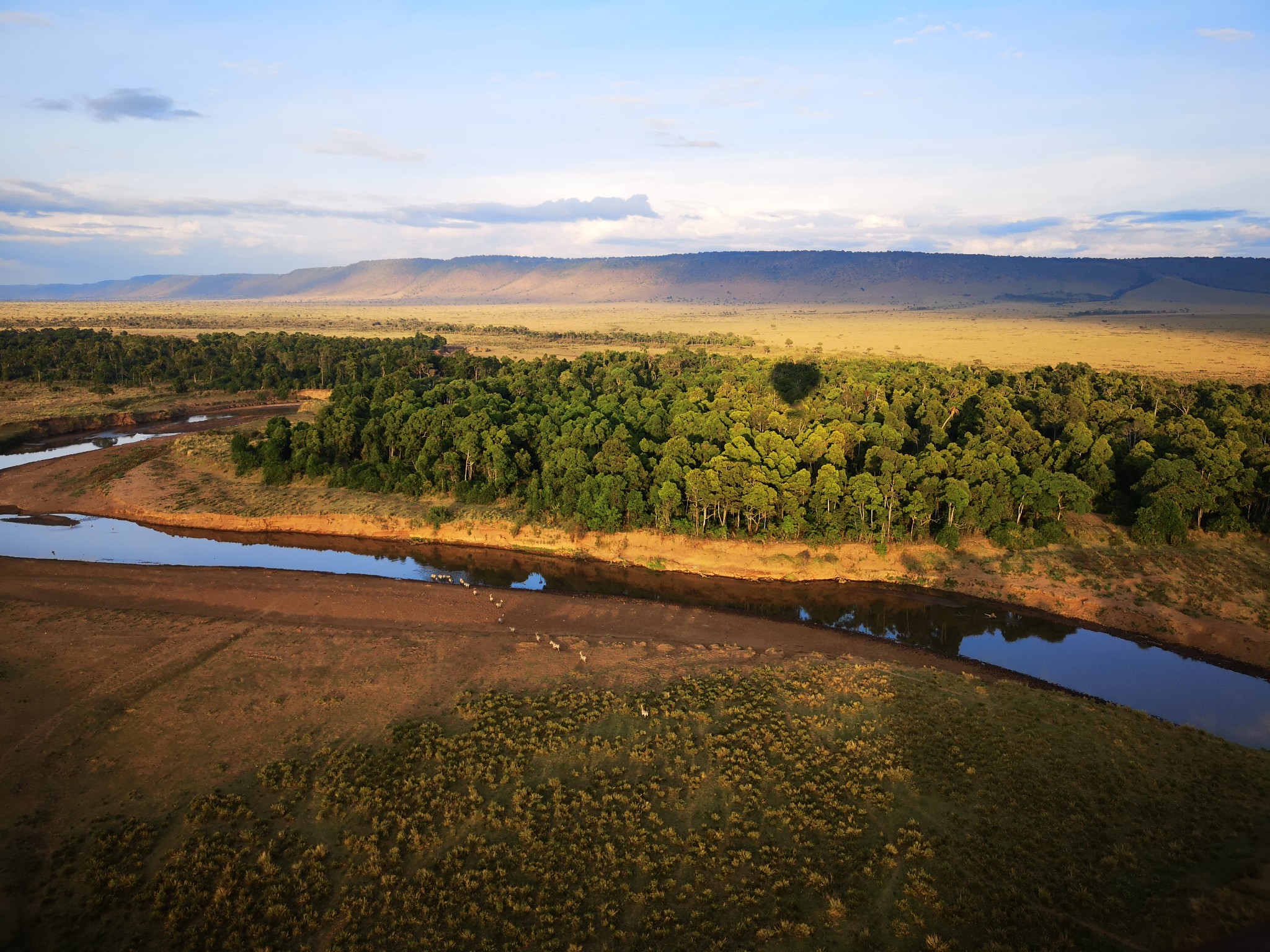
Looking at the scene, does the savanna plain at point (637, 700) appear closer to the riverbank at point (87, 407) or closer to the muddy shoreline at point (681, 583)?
the muddy shoreline at point (681, 583)

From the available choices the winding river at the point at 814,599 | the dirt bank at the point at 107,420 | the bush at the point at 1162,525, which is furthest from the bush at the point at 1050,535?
the dirt bank at the point at 107,420

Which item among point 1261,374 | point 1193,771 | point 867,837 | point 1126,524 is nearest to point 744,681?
point 867,837

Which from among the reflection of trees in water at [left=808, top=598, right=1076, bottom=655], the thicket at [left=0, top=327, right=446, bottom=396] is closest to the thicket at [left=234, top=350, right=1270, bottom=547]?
the reflection of trees in water at [left=808, top=598, right=1076, bottom=655]

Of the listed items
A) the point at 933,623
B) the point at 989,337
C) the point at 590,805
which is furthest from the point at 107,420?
the point at 989,337

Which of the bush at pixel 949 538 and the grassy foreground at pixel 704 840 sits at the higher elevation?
the bush at pixel 949 538

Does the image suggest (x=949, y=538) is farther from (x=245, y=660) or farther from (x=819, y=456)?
(x=245, y=660)

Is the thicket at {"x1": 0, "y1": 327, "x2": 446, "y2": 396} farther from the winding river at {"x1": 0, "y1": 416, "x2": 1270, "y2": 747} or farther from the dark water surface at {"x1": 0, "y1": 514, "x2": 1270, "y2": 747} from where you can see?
the winding river at {"x1": 0, "y1": 416, "x2": 1270, "y2": 747}

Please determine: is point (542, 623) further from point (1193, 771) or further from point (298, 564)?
point (1193, 771)
